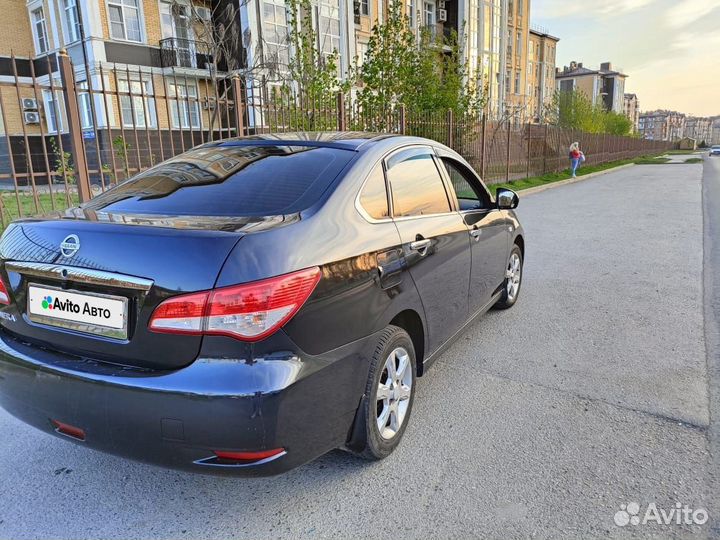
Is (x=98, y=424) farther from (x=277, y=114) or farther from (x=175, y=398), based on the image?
(x=277, y=114)

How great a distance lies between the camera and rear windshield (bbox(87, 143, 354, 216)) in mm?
2400

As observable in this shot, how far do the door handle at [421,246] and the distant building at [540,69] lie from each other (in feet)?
196

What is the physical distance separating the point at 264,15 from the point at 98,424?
952 inches

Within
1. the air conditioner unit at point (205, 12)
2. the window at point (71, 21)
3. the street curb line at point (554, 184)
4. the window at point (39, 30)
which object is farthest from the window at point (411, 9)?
the window at point (39, 30)

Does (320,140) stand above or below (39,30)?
below

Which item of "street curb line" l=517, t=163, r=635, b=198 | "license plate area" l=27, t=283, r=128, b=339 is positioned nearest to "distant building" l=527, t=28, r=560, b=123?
"street curb line" l=517, t=163, r=635, b=198

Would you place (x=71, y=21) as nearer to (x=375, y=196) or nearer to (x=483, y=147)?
(x=483, y=147)

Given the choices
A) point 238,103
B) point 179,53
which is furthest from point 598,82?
point 238,103

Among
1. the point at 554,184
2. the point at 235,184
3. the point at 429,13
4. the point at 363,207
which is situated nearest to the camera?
the point at 363,207

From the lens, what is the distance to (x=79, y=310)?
208 cm

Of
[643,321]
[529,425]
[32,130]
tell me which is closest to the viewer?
[529,425]

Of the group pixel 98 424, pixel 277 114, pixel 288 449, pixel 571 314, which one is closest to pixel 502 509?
pixel 288 449

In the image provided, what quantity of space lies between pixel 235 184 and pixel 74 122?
16.7 feet

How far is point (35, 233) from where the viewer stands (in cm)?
226
